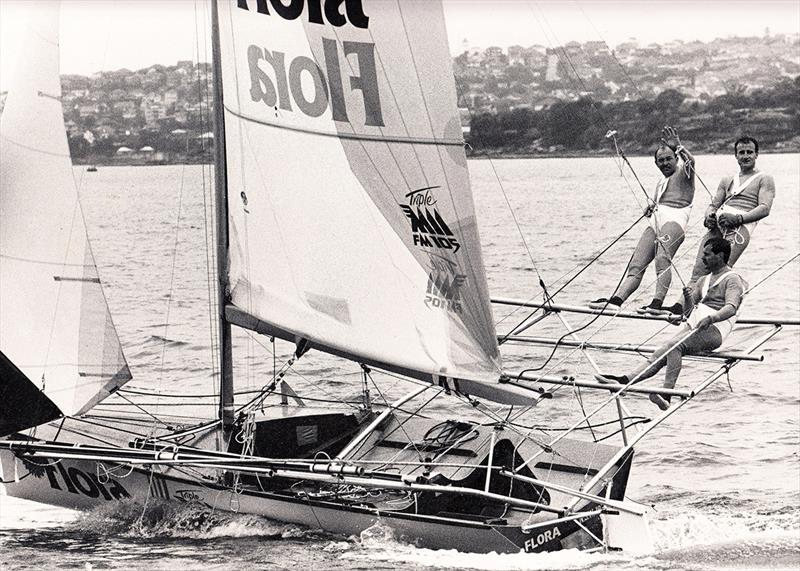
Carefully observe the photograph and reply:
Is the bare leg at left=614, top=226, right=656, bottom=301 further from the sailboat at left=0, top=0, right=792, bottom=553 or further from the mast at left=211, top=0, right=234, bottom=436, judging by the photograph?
the mast at left=211, top=0, right=234, bottom=436

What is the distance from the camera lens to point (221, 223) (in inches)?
523

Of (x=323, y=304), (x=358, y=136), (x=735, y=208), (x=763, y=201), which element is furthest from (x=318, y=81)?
(x=763, y=201)

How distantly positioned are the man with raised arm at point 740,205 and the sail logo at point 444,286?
7.02 ft

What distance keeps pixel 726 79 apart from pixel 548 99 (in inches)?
358

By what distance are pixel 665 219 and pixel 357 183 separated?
3.21 m

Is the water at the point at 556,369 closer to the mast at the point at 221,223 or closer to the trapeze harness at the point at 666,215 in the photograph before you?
the mast at the point at 221,223

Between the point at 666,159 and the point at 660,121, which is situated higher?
the point at 660,121

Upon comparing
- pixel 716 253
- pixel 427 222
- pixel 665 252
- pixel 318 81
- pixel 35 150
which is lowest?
pixel 716 253

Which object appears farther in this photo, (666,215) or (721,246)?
(666,215)

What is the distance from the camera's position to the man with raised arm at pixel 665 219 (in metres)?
13.6

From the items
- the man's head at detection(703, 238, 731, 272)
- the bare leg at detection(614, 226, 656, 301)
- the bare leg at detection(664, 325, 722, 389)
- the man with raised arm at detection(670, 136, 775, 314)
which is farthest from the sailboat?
the bare leg at detection(614, 226, 656, 301)

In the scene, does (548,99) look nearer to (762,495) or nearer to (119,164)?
(119,164)

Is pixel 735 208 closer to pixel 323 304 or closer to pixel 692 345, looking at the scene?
pixel 692 345

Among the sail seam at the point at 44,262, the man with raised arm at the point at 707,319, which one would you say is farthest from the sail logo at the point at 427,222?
the sail seam at the point at 44,262
